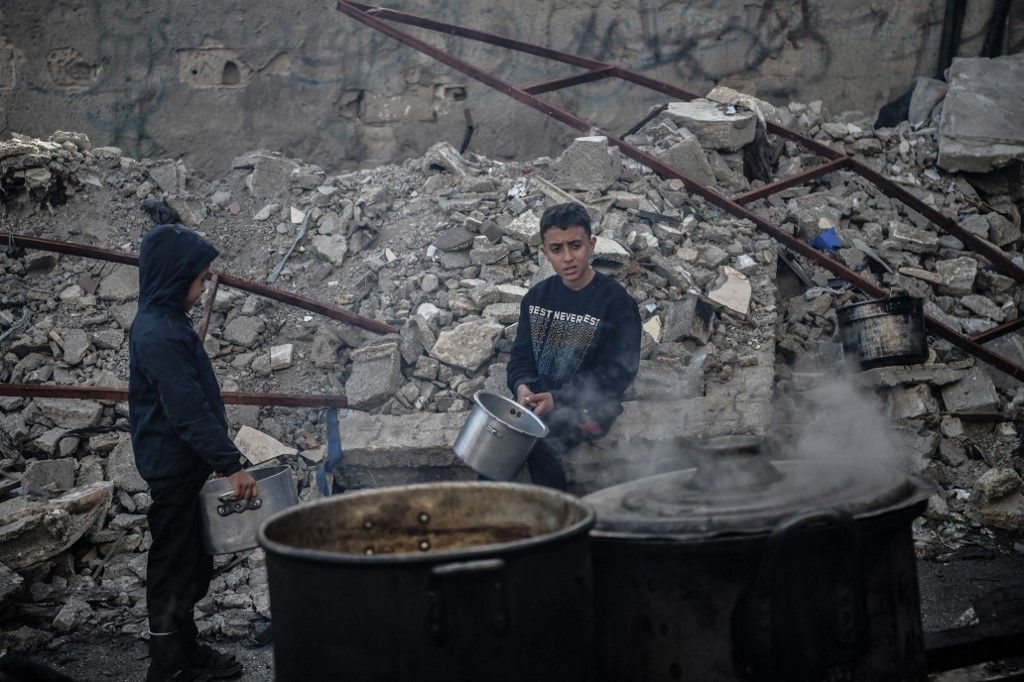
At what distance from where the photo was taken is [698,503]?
2.42m

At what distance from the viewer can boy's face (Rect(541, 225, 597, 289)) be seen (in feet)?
13.6

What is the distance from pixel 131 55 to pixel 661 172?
5.68 meters

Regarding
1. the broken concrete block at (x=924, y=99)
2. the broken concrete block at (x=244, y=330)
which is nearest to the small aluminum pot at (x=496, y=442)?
the broken concrete block at (x=244, y=330)

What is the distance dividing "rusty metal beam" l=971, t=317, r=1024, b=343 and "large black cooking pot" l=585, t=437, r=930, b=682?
12.5 feet

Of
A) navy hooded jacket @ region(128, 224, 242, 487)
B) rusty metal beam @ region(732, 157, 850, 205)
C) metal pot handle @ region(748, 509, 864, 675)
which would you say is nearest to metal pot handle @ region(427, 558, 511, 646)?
metal pot handle @ region(748, 509, 864, 675)

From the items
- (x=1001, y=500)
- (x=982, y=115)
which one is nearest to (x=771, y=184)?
(x=982, y=115)

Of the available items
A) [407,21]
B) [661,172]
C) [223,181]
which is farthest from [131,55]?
[661,172]

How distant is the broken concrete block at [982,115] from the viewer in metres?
7.43

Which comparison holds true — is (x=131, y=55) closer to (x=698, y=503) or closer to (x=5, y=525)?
(x=5, y=525)

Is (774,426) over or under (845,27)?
under

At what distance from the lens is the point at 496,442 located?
3846mm

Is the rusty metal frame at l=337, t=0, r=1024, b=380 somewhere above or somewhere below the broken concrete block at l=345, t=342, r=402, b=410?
above

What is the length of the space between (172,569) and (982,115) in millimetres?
7489

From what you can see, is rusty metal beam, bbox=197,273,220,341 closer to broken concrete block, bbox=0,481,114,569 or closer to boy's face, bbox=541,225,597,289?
broken concrete block, bbox=0,481,114,569
